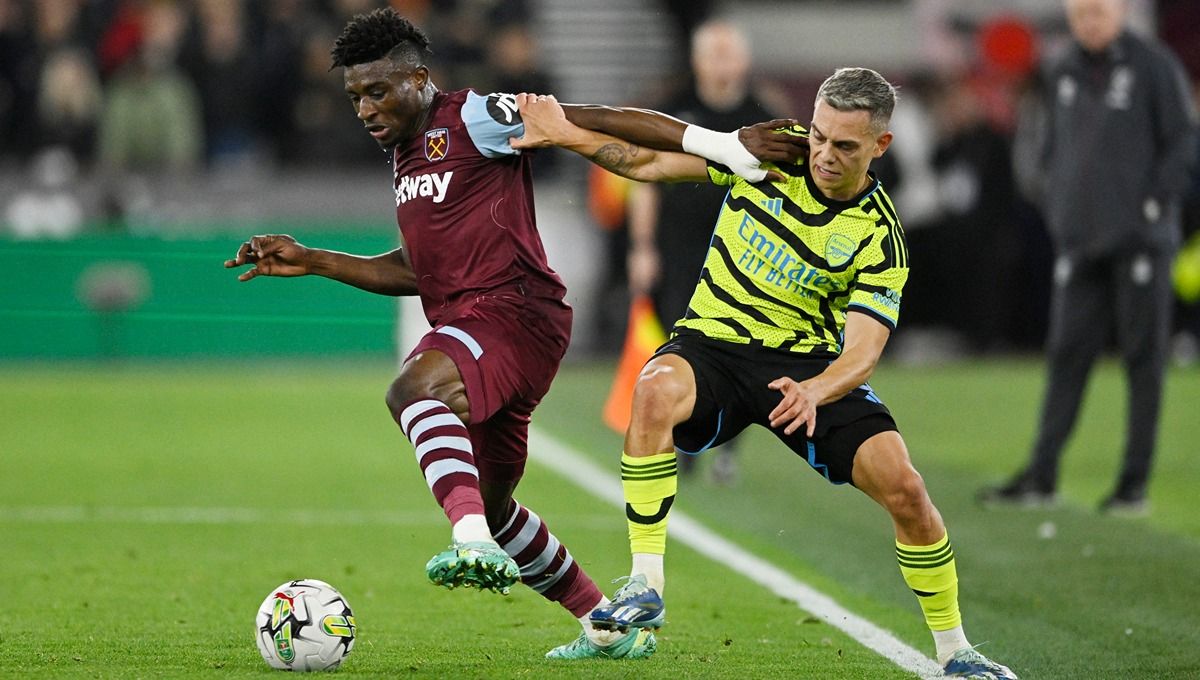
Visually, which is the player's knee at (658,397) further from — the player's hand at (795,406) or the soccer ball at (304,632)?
the soccer ball at (304,632)

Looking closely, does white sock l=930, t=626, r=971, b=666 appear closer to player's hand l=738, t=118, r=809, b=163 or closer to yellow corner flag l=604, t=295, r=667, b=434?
player's hand l=738, t=118, r=809, b=163

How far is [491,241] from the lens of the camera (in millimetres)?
6086

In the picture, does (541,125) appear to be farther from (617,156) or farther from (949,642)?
(949,642)

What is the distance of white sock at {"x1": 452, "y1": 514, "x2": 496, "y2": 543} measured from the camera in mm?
5325

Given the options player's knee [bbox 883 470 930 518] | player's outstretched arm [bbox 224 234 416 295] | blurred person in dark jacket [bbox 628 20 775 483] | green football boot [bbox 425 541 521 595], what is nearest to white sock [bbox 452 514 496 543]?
green football boot [bbox 425 541 521 595]

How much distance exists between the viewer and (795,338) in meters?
5.92

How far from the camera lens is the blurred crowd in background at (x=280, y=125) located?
62.0 feet

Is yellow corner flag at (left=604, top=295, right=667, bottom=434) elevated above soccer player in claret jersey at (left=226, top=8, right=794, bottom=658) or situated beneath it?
situated beneath

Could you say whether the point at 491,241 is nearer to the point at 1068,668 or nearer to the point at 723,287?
the point at 723,287

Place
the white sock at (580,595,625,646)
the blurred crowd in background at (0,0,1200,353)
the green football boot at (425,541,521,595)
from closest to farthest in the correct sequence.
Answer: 1. the green football boot at (425,541,521,595)
2. the white sock at (580,595,625,646)
3. the blurred crowd in background at (0,0,1200,353)

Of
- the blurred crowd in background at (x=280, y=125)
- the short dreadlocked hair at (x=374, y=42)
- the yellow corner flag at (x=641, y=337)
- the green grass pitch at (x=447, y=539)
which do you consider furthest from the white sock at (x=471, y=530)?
the blurred crowd in background at (x=280, y=125)

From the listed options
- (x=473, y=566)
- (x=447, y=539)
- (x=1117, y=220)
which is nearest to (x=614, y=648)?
(x=473, y=566)

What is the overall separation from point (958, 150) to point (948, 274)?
52.5 inches

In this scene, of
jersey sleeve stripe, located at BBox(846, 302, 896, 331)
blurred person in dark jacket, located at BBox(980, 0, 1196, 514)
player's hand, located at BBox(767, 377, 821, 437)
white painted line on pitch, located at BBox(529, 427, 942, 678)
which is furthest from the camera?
blurred person in dark jacket, located at BBox(980, 0, 1196, 514)
